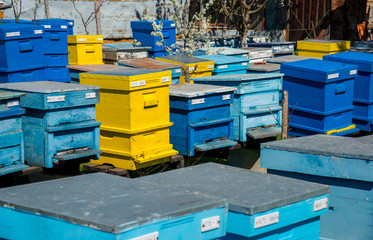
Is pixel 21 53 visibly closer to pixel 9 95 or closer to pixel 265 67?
pixel 9 95

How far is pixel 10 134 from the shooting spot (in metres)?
6.04

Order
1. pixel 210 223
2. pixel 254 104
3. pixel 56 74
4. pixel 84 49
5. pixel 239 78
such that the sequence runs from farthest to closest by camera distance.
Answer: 1. pixel 84 49
2. pixel 56 74
3. pixel 254 104
4. pixel 239 78
5. pixel 210 223

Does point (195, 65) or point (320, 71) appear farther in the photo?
point (195, 65)

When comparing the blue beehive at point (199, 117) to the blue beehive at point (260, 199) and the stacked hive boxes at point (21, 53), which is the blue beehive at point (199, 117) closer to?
the stacked hive boxes at point (21, 53)

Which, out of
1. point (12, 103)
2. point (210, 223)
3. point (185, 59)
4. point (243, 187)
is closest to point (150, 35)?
point (185, 59)

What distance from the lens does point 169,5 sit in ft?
63.5

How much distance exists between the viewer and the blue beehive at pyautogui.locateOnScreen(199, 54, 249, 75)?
31.2 ft

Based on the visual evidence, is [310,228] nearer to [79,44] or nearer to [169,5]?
[79,44]

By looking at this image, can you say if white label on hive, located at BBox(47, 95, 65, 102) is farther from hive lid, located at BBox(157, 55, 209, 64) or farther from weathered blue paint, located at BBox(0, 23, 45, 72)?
hive lid, located at BBox(157, 55, 209, 64)

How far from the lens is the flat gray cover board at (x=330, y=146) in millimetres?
5289

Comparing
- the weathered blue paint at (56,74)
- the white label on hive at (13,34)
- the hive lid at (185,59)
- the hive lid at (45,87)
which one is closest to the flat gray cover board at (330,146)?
the hive lid at (45,87)

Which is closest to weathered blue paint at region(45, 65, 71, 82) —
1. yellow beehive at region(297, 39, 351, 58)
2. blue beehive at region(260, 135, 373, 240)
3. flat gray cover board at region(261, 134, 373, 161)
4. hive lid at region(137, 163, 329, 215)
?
yellow beehive at region(297, 39, 351, 58)

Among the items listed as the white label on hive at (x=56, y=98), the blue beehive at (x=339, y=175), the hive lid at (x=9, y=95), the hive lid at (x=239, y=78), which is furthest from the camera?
the hive lid at (x=239, y=78)

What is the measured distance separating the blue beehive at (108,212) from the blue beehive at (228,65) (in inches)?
227
